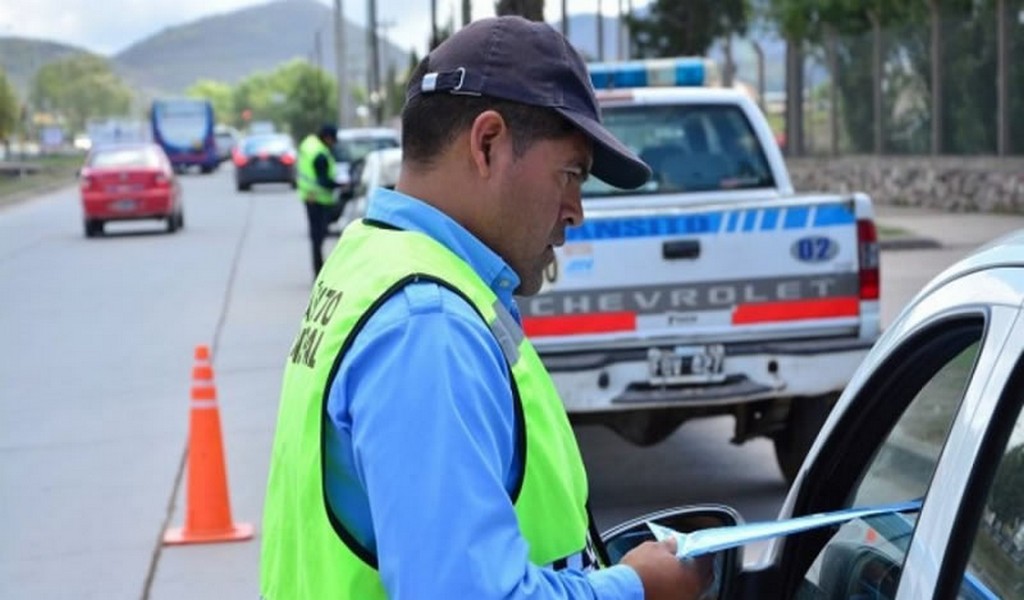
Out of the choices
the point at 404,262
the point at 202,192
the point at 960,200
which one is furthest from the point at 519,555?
the point at 202,192

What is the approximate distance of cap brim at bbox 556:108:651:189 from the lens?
234 cm

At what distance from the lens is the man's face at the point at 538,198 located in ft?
7.70

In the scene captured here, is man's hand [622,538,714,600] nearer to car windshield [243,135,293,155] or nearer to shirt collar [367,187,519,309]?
shirt collar [367,187,519,309]

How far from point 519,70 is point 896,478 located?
110 cm

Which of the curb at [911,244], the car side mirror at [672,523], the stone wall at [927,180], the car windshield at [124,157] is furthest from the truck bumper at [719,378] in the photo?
the car windshield at [124,157]

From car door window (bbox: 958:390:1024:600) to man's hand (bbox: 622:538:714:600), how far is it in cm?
34

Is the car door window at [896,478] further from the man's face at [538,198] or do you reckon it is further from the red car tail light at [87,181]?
the red car tail light at [87,181]

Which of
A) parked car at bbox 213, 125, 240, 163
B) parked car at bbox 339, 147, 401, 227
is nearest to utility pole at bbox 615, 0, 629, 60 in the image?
parked car at bbox 339, 147, 401, 227

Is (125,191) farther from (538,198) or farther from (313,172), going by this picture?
(538,198)

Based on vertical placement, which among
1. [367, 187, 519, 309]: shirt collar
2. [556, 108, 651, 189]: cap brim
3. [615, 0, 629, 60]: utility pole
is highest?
[615, 0, 629, 60]: utility pole

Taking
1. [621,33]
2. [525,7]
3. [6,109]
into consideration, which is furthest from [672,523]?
[6,109]

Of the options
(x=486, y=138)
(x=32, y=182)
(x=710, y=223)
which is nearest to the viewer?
(x=486, y=138)

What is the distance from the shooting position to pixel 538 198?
237 cm

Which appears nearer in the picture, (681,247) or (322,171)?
(681,247)
